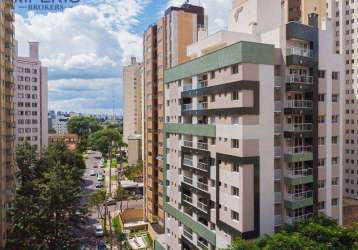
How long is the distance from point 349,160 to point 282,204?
5465cm

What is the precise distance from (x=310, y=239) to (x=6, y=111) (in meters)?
37.9

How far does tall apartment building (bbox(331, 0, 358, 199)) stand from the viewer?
68.6 m

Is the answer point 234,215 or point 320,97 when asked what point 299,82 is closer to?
point 320,97

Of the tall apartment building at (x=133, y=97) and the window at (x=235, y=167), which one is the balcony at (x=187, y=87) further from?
the tall apartment building at (x=133, y=97)

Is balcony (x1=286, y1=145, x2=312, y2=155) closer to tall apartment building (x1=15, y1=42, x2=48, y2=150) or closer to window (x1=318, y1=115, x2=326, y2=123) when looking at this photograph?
window (x1=318, y1=115, x2=326, y2=123)

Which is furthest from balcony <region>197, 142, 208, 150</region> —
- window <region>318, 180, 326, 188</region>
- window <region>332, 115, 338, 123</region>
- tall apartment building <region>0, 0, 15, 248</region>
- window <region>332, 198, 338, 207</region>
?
tall apartment building <region>0, 0, 15, 248</region>

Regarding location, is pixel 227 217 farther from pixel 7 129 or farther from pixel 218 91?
pixel 7 129

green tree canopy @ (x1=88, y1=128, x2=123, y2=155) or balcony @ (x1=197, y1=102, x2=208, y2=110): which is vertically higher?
balcony @ (x1=197, y1=102, x2=208, y2=110)

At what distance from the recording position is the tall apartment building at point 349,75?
68.6m

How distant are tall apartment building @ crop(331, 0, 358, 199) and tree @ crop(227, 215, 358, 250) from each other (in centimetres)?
5425

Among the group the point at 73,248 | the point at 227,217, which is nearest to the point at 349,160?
the point at 227,217

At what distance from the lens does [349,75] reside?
6994cm

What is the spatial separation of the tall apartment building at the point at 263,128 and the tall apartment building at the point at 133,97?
95352 millimetres

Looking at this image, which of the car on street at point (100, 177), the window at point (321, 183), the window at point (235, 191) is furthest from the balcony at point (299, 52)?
the car on street at point (100, 177)
